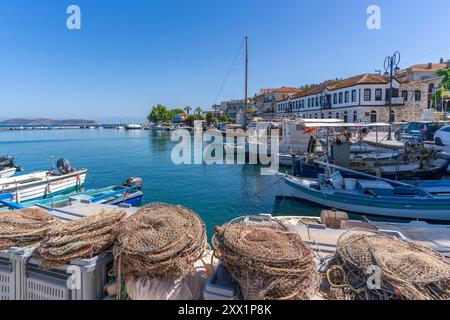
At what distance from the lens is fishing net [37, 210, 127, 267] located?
3.20m

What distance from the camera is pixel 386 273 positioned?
287cm

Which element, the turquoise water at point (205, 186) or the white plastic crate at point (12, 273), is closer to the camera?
the white plastic crate at point (12, 273)

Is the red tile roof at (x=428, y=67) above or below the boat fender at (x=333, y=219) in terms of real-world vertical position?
above

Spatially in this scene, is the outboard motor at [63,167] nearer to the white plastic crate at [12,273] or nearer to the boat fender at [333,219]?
the white plastic crate at [12,273]

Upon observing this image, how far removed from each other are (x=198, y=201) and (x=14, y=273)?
1195cm

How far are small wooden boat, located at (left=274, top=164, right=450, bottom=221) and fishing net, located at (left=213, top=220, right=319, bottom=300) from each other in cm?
968

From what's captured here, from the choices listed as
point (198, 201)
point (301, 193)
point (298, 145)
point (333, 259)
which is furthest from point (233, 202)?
point (298, 145)

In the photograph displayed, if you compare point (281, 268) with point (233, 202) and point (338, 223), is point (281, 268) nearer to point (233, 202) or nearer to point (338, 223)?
point (338, 223)

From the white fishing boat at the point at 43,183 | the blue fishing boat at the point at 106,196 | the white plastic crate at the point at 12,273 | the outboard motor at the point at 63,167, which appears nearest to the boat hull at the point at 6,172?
the white fishing boat at the point at 43,183

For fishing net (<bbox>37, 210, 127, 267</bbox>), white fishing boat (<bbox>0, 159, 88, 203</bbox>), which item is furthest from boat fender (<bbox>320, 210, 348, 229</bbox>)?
white fishing boat (<bbox>0, 159, 88, 203</bbox>)

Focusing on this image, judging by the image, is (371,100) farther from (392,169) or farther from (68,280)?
(68,280)

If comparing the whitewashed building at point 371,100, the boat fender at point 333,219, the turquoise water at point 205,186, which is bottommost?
the turquoise water at point 205,186

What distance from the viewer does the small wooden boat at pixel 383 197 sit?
10703 mm

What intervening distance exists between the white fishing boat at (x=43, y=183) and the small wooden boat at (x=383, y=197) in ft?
44.4
